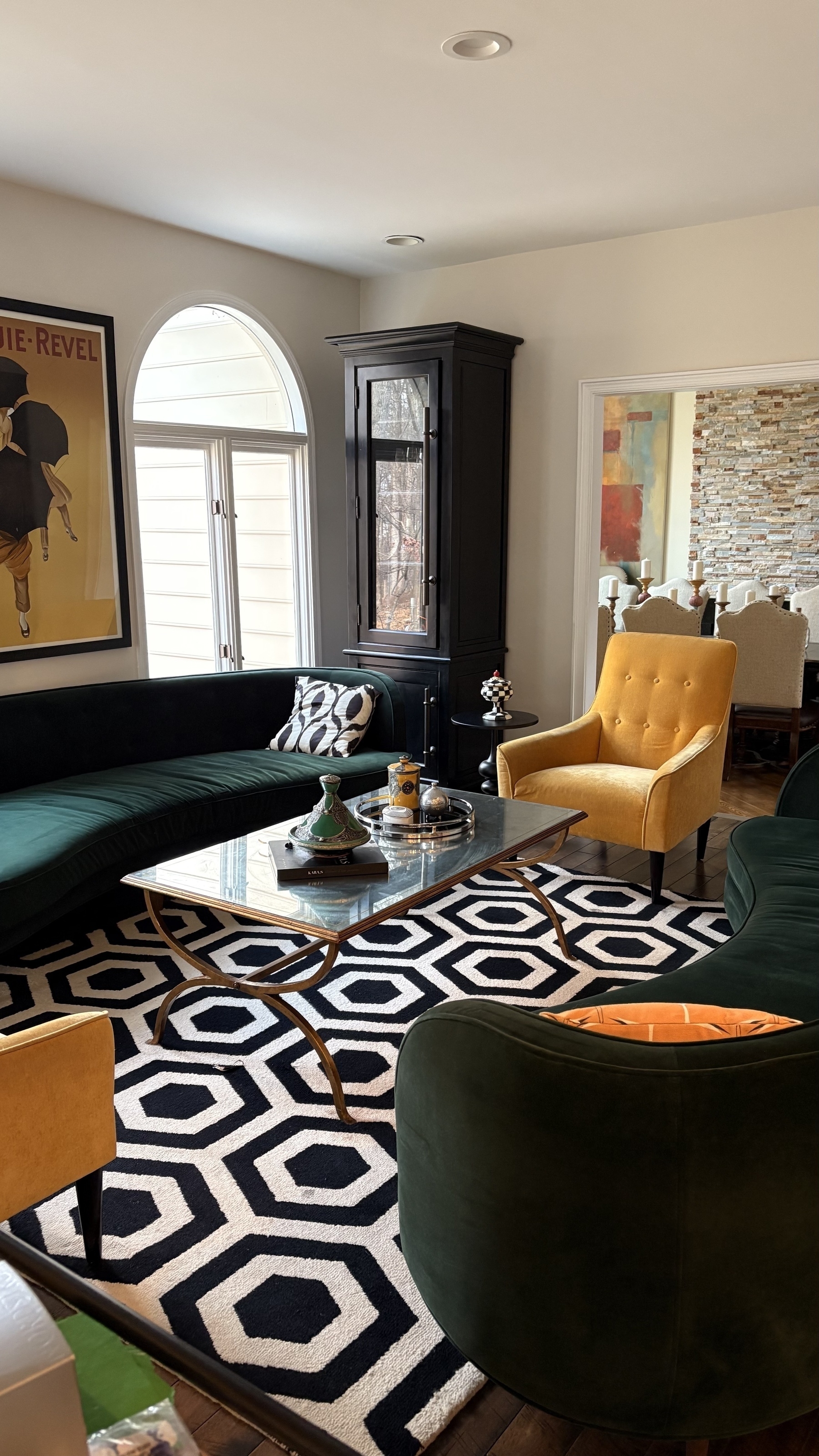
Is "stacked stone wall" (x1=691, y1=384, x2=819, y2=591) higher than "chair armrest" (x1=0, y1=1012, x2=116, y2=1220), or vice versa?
"stacked stone wall" (x1=691, y1=384, x2=819, y2=591)

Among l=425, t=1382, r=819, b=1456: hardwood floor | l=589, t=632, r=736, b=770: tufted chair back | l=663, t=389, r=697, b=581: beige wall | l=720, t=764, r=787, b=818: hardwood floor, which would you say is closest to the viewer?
l=425, t=1382, r=819, b=1456: hardwood floor

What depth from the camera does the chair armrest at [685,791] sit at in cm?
361

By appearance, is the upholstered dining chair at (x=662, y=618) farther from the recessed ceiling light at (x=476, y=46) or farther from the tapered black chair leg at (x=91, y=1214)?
the tapered black chair leg at (x=91, y=1214)

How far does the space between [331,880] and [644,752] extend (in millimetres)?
1935

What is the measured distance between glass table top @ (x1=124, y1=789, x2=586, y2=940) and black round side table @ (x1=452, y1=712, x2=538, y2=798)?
1.26 metres

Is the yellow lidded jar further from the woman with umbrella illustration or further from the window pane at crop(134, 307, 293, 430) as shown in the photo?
the window pane at crop(134, 307, 293, 430)

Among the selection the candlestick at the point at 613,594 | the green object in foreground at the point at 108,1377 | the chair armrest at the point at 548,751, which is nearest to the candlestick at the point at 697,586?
the candlestick at the point at 613,594

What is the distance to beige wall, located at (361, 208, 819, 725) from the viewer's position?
4350mm

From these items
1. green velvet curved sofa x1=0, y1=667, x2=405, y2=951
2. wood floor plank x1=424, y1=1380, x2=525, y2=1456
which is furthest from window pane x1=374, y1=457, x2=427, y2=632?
wood floor plank x1=424, y1=1380, x2=525, y2=1456

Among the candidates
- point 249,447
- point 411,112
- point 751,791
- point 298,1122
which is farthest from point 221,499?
point 298,1122

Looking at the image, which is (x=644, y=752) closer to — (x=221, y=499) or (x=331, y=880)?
(x=331, y=880)

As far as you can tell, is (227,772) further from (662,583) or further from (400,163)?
(662,583)

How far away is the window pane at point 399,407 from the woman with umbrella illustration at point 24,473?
1520 millimetres

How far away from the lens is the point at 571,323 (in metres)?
4.90
